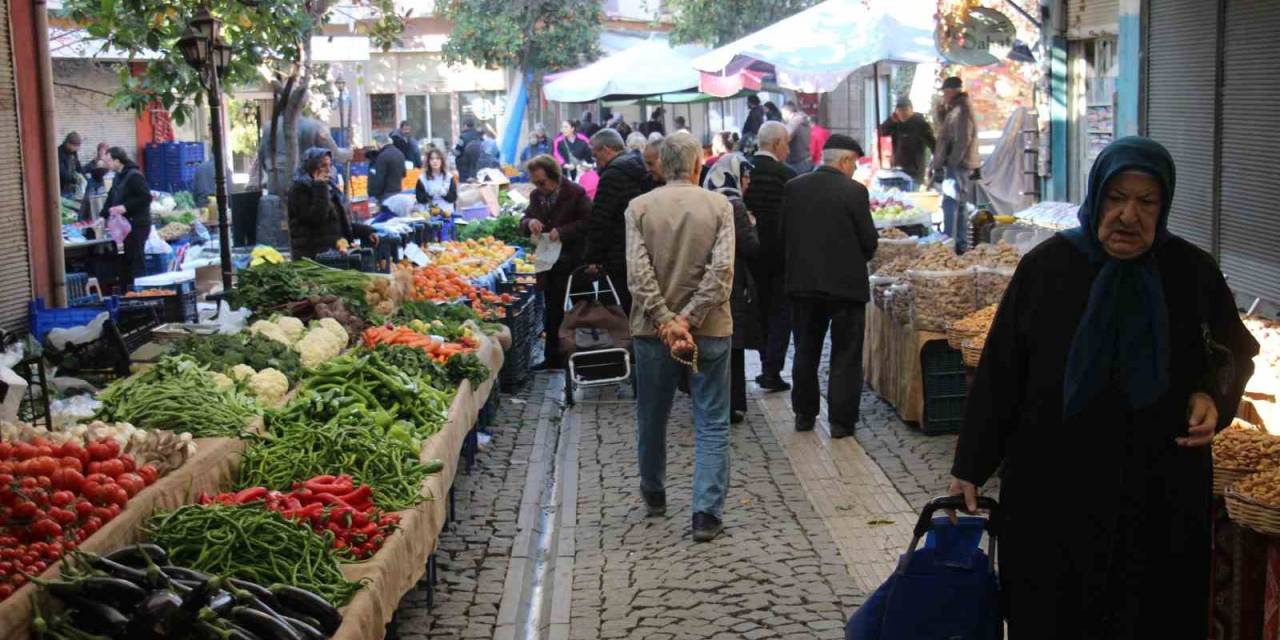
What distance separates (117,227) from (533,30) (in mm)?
29925

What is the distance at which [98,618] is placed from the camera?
486 cm

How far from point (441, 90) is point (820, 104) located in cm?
2406

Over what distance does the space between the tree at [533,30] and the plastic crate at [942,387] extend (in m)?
37.3

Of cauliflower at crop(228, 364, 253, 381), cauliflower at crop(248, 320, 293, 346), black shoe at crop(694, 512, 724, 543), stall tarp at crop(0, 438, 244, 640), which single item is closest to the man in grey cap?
cauliflower at crop(248, 320, 293, 346)

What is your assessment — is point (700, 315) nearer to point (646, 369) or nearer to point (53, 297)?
point (646, 369)

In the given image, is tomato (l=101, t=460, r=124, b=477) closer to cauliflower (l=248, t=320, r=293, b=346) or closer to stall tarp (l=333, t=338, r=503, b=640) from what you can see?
stall tarp (l=333, t=338, r=503, b=640)

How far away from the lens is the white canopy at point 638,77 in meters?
27.5

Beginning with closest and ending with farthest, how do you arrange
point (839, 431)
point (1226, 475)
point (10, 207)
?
point (1226, 475), point (839, 431), point (10, 207)

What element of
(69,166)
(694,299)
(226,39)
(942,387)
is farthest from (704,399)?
(69,166)

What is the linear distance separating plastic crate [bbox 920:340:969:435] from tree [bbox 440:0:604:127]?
3729 cm

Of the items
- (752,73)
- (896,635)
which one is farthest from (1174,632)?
(752,73)

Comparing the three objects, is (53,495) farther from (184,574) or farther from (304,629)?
(304,629)

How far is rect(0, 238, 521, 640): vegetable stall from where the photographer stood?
500 cm

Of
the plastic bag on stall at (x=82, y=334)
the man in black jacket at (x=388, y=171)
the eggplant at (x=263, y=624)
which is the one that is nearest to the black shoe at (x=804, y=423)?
the plastic bag on stall at (x=82, y=334)
